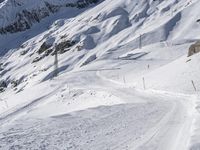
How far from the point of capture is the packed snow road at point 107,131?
16.5 m

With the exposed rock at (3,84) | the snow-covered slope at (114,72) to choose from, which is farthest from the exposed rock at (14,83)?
the exposed rock at (3,84)

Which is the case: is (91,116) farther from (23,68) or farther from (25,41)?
(25,41)

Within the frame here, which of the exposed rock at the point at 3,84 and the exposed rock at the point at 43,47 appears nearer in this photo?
the exposed rock at the point at 3,84

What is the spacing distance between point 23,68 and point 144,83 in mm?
113245

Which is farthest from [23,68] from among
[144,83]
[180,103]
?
[180,103]

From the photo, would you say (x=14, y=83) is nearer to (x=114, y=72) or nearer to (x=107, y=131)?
(x=114, y=72)

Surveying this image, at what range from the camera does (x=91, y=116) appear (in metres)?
23.3

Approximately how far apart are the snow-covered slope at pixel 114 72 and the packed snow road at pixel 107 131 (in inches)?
2.0

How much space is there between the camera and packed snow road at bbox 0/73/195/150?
16.5 metres

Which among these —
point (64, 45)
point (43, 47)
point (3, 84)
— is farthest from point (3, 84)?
point (43, 47)

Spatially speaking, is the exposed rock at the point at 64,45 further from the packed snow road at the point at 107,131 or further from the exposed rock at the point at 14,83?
the packed snow road at the point at 107,131

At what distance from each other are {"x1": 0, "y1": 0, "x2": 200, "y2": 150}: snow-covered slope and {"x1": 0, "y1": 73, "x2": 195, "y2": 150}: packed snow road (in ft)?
0.17

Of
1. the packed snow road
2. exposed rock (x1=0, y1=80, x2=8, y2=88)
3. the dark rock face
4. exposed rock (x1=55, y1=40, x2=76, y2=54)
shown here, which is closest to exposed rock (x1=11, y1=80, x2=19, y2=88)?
exposed rock (x1=0, y1=80, x2=8, y2=88)

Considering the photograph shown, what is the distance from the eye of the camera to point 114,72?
71.1 m
